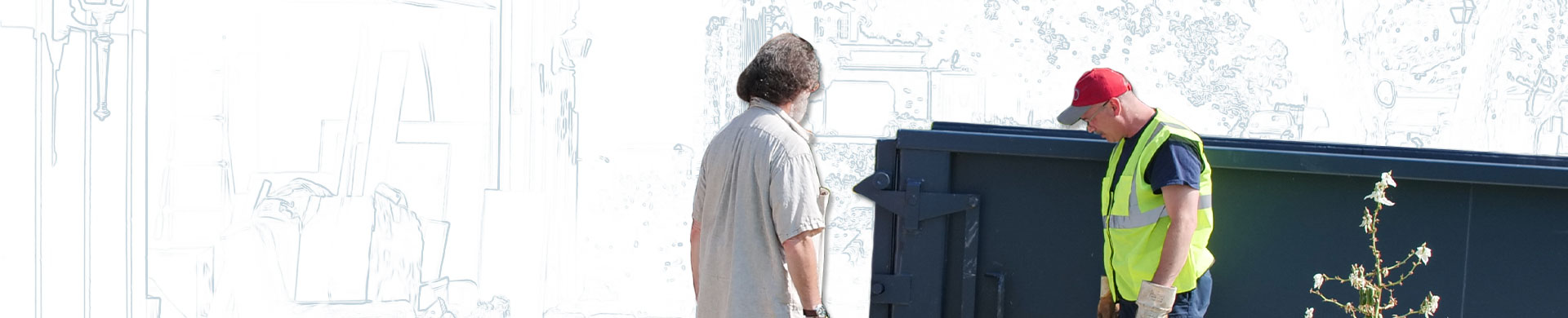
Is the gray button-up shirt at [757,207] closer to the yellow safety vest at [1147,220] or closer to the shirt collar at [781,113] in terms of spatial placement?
the shirt collar at [781,113]

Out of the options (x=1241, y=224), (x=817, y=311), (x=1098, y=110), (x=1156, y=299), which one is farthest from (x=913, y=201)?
(x=1241, y=224)

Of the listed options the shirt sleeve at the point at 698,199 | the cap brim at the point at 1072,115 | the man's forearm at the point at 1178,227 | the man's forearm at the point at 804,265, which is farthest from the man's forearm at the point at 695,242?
the man's forearm at the point at 1178,227

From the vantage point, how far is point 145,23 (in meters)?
4.55

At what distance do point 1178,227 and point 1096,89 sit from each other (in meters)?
0.40

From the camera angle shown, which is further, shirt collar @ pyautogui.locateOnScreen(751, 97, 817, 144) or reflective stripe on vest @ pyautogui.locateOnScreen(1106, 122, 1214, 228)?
shirt collar @ pyautogui.locateOnScreen(751, 97, 817, 144)

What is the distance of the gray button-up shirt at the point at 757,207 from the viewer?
2857mm

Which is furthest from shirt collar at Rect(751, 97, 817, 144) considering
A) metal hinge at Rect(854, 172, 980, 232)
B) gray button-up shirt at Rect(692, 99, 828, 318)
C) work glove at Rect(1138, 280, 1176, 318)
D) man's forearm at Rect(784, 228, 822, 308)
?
work glove at Rect(1138, 280, 1176, 318)

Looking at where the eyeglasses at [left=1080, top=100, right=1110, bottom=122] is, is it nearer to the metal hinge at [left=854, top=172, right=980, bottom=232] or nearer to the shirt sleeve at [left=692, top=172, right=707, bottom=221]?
the metal hinge at [left=854, top=172, right=980, bottom=232]

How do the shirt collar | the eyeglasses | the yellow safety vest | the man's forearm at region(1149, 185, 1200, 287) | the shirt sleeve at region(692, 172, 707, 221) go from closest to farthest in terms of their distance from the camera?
the man's forearm at region(1149, 185, 1200, 287) → the yellow safety vest → the eyeglasses → the shirt collar → the shirt sleeve at region(692, 172, 707, 221)

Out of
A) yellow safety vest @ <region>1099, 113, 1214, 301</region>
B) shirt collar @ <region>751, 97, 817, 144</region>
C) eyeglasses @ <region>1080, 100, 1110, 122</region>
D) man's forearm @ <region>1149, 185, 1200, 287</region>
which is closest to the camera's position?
man's forearm @ <region>1149, 185, 1200, 287</region>

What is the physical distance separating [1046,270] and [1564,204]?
4.32 ft

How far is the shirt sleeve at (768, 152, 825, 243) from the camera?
2842 millimetres

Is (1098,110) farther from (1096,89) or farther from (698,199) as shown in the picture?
(698,199)

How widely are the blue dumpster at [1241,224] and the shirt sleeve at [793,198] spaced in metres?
0.50
